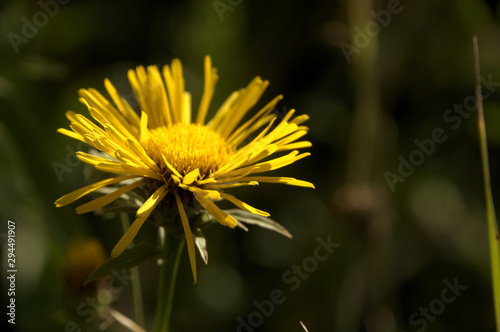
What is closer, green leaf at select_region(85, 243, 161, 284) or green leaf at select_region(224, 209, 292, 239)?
green leaf at select_region(85, 243, 161, 284)

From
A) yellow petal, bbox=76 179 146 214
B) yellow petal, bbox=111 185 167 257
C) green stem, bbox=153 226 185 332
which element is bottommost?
green stem, bbox=153 226 185 332

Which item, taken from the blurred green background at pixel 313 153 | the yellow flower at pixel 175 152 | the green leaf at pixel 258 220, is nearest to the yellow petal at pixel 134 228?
the yellow flower at pixel 175 152

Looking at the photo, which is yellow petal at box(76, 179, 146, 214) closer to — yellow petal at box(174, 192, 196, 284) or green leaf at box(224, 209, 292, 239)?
yellow petal at box(174, 192, 196, 284)

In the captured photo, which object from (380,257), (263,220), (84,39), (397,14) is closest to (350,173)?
(380,257)

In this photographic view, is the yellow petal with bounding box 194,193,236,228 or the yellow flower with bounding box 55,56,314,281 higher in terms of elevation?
the yellow flower with bounding box 55,56,314,281

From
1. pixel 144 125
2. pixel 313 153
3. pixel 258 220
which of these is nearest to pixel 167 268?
pixel 258 220

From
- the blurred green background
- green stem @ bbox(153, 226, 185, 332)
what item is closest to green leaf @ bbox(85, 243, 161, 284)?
green stem @ bbox(153, 226, 185, 332)

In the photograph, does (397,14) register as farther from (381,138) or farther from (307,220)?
(307,220)

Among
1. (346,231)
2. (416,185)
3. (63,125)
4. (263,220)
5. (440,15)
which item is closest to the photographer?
(263,220)
